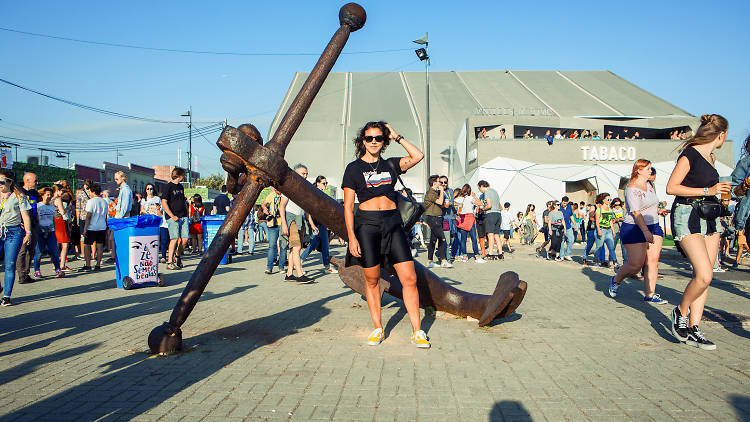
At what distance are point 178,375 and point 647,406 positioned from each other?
2.98 meters

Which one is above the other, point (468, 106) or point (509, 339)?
point (468, 106)

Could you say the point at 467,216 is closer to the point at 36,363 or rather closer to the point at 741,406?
the point at 741,406

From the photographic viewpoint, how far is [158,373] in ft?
11.9

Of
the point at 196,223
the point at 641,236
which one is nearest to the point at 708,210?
the point at 641,236

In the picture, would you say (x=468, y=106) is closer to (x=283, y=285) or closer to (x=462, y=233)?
(x=462, y=233)

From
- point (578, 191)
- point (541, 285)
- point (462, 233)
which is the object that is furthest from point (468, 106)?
point (541, 285)

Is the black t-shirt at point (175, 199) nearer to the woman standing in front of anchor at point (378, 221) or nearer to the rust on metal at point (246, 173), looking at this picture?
the rust on metal at point (246, 173)

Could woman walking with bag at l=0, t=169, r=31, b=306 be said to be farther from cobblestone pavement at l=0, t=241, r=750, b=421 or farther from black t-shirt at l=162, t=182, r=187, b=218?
black t-shirt at l=162, t=182, r=187, b=218

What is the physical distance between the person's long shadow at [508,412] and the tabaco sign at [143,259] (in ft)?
20.5

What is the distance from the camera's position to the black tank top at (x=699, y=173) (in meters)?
4.42

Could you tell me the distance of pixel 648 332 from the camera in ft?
15.8

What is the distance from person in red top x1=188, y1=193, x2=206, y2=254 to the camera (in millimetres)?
14009

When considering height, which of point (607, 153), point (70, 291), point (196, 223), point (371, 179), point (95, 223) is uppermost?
point (607, 153)

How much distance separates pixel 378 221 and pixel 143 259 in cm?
492
